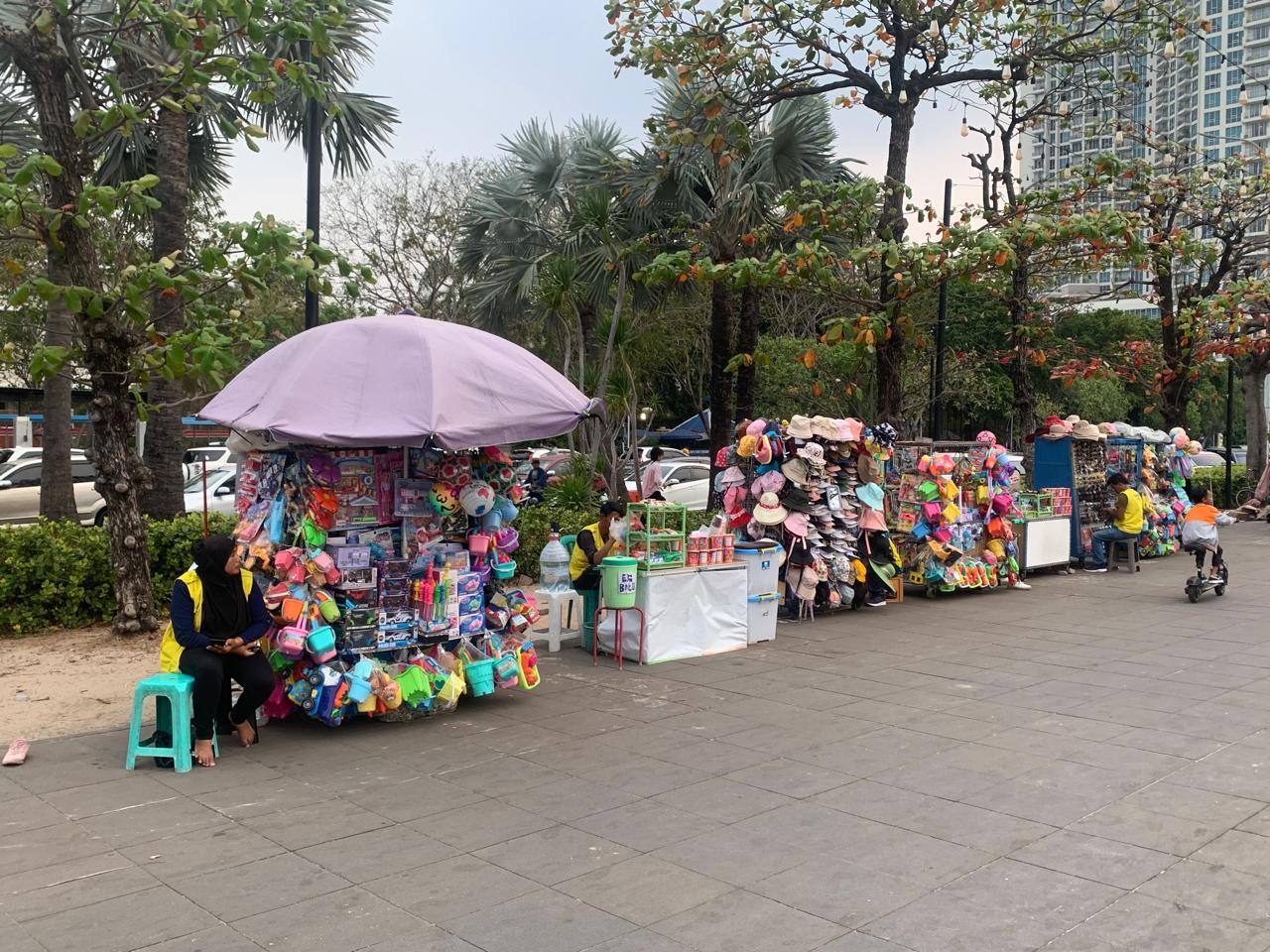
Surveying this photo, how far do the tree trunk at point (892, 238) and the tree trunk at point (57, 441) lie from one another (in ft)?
33.3

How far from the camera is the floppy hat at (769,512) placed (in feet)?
36.0

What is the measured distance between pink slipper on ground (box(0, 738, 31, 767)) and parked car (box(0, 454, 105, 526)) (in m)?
12.8

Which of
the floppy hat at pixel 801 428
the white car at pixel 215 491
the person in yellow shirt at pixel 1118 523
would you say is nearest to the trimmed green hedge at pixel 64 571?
the floppy hat at pixel 801 428

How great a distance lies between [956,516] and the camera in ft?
42.0

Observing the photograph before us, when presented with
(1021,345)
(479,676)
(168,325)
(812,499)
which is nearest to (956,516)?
(812,499)

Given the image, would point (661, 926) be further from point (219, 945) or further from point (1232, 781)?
point (1232, 781)

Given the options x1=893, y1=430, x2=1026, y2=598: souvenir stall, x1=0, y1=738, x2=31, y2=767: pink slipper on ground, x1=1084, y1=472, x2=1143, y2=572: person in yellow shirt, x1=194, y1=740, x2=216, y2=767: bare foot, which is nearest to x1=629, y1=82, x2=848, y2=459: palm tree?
x1=893, y1=430, x2=1026, y2=598: souvenir stall

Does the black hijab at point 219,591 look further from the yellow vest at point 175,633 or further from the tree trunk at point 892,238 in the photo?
the tree trunk at point 892,238

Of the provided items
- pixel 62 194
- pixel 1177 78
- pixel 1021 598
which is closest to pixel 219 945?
pixel 62 194

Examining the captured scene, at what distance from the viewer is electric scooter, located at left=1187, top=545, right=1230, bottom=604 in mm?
12578

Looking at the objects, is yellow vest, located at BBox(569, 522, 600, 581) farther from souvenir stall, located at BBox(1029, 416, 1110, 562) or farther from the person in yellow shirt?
the person in yellow shirt

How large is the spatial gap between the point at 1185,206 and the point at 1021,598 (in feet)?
41.6

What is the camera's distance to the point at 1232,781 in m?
5.92

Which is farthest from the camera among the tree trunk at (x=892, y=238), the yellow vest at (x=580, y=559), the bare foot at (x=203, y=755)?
the tree trunk at (x=892, y=238)
